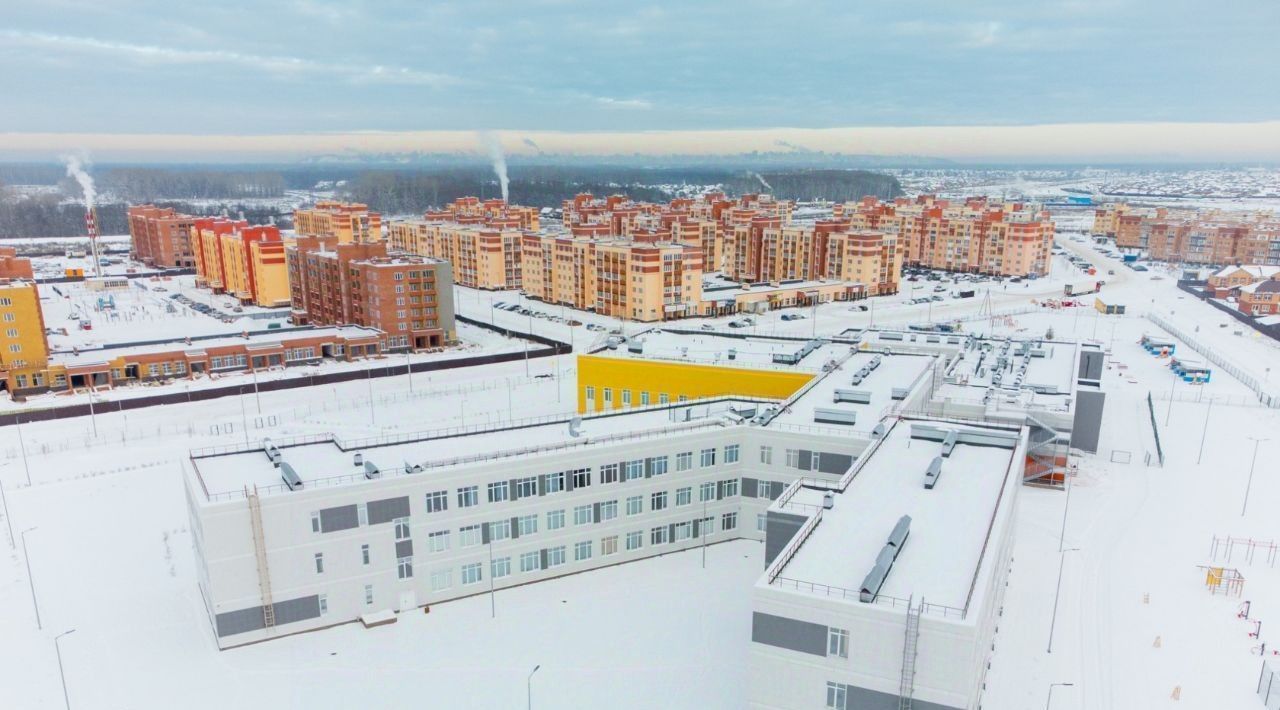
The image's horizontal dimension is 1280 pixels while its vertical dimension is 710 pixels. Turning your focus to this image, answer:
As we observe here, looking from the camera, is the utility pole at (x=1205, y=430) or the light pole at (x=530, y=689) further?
the utility pole at (x=1205, y=430)

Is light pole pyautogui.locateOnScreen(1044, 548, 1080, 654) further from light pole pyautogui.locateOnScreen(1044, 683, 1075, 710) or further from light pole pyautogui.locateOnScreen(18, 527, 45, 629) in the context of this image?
light pole pyautogui.locateOnScreen(18, 527, 45, 629)

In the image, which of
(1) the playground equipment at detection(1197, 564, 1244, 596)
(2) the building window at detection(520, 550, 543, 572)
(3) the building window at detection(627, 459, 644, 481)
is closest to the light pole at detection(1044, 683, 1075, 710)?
(1) the playground equipment at detection(1197, 564, 1244, 596)

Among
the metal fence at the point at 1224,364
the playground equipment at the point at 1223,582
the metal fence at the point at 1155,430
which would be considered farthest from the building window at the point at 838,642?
the metal fence at the point at 1224,364

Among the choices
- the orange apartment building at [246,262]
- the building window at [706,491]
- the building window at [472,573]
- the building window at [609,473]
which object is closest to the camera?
the building window at [472,573]

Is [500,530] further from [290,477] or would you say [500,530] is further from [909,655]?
[909,655]

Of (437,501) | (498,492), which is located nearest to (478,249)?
(498,492)

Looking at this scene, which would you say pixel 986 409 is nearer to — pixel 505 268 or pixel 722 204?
pixel 505 268

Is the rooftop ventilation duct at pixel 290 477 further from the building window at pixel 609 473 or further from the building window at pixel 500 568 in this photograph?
the building window at pixel 609 473

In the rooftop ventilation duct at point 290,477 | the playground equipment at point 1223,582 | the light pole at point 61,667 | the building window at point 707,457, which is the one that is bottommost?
the playground equipment at point 1223,582
